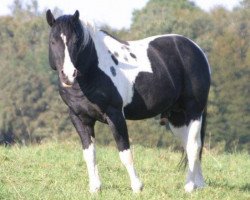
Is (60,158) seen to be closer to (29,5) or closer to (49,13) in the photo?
(49,13)

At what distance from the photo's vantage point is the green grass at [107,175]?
24.1ft

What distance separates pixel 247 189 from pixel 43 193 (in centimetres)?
271

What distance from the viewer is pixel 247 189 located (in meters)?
8.52

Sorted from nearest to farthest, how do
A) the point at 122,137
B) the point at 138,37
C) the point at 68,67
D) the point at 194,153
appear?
the point at 68,67, the point at 122,137, the point at 194,153, the point at 138,37

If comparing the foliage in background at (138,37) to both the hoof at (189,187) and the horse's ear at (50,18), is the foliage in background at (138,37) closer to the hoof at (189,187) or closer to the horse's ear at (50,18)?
the hoof at (189,187)

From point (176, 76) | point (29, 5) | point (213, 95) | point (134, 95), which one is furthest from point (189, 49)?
point (29, 5)

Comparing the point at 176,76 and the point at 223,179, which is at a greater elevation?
the point at 176,76

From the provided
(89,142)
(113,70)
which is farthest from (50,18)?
(89,142)

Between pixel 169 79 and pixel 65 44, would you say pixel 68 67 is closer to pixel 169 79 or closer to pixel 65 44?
pixel 65 44

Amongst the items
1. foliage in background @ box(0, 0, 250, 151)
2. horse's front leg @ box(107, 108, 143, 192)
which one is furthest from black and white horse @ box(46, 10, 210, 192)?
foliage in background @ box(0, 0, 250, 151)

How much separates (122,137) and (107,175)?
1.49m

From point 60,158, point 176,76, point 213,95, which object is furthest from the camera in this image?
point 213,95

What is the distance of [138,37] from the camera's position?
188 ft

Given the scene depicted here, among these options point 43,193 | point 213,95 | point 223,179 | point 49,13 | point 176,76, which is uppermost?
point 49,13
